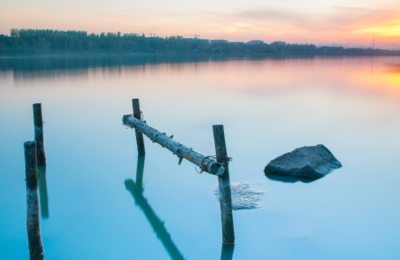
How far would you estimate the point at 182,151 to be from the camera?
712 cm

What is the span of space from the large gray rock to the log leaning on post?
→ 10.9ft

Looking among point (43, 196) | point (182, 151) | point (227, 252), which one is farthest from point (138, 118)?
point (227, 252)

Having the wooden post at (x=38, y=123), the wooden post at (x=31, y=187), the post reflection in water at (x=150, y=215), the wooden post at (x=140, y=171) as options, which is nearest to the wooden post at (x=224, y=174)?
the post reflection in water at (x=150, y=215)

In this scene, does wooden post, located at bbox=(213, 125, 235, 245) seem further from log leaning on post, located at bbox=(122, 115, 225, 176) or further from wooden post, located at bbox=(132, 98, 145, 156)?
wooden post, located at bbox=(132, 98, 145, 156)

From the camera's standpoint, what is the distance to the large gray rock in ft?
31.3

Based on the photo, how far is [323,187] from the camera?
9148 millimetres

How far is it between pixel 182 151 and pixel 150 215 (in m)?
1.73

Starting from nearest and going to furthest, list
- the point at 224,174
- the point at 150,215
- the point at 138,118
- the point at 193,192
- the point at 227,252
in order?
the point at 224,174
the point at 227,252
the point at 150,215
the point at 193,192
the point at 138,118

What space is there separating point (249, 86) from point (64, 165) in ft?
87.6

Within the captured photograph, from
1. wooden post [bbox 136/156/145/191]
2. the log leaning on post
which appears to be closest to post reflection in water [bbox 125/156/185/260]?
wooden post [bbox 136/156/145/191]

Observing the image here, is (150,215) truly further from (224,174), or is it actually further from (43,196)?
(43,196)

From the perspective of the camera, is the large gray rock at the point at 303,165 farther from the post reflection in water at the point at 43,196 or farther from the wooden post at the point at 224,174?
the post reflection in water at the point at 43,196

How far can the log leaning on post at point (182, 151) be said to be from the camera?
5.81 m

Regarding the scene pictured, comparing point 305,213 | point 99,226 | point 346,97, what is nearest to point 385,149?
point 305,213
